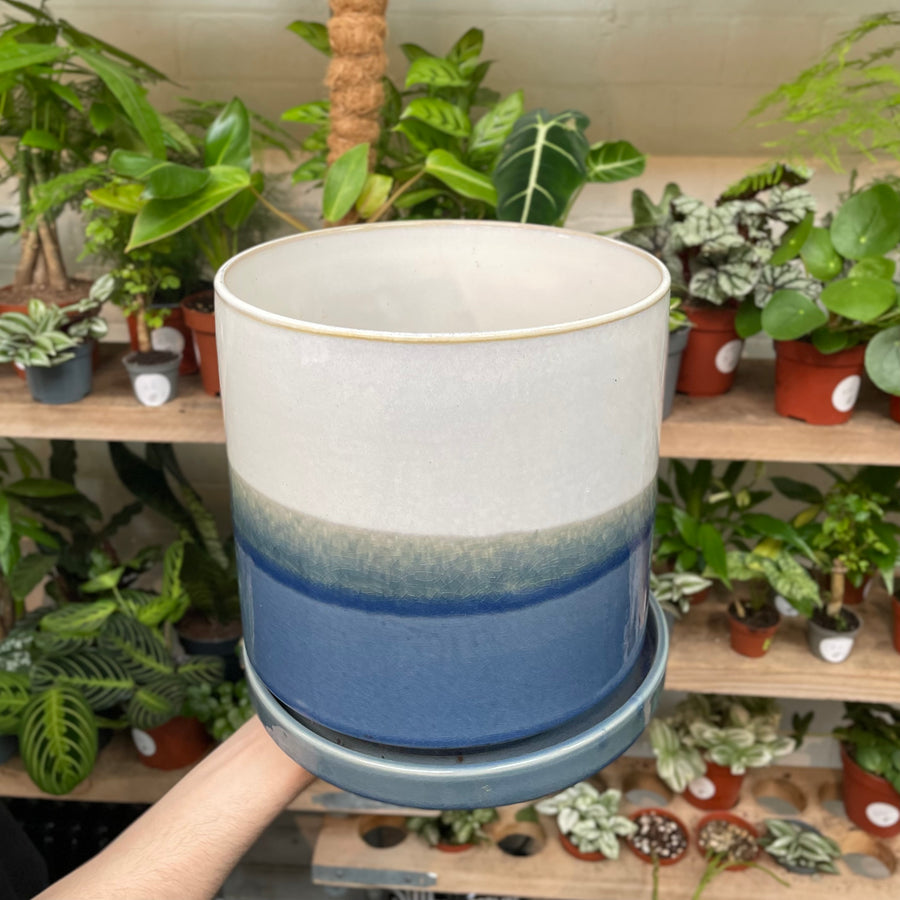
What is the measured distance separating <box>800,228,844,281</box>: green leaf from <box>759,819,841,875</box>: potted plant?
3.48 feet

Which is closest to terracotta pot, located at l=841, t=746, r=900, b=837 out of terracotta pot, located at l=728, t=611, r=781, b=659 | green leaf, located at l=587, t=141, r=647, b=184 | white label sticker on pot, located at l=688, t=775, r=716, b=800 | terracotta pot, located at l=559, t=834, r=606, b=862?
white label sticker on pot, located at l=688, t=775, r=716, b=800

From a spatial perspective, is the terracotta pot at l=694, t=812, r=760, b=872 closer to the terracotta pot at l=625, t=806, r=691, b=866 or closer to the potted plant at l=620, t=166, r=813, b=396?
the terracotta pot at l=625, t=806, r=691, b=866

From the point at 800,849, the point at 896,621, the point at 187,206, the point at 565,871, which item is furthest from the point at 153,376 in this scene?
the point at 800,849

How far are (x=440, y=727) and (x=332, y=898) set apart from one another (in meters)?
1.89

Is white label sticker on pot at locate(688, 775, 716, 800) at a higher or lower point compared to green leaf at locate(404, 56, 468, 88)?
lower

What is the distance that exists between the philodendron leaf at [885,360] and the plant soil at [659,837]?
3.14 ft

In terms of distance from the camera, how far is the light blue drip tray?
417mm

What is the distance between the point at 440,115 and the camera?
1151 mm

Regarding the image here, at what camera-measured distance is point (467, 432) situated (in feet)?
1.16

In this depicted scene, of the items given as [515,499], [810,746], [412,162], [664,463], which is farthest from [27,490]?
[810,746]

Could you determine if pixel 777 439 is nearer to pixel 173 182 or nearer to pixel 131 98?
pixel 173 182

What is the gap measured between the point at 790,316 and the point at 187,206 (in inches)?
31.0

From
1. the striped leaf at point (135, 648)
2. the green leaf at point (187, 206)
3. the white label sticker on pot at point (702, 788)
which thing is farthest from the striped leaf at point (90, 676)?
the white label sticker on pot at point (702, 788)

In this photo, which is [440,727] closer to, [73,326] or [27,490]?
[73,326]
